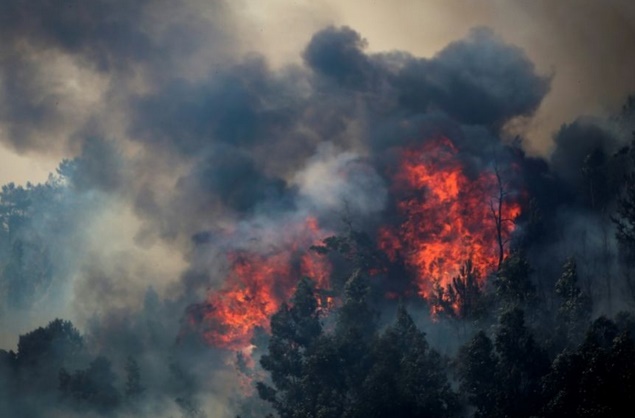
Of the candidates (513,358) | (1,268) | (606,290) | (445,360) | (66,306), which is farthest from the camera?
(1,268)

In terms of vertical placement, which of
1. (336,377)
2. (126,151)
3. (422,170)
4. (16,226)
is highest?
(16,226)

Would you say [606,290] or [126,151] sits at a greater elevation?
[126,151]

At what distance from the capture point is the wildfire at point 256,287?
8288 cm

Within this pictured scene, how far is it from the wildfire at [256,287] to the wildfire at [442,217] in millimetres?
8745

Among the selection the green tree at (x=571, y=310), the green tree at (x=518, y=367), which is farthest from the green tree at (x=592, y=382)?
the green tree at (x=571, y=310)

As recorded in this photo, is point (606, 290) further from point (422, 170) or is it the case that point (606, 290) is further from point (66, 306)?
point (66, 306)

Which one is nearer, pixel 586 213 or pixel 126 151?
pixel 586 213

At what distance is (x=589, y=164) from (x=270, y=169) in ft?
127

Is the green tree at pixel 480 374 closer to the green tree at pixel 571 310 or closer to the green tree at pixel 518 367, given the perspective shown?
the green tree at pixel 518 367

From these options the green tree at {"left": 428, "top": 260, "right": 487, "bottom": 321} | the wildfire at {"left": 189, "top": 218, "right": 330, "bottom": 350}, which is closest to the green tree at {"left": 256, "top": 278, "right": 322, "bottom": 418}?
the wildfire at {"left": 189, "top": 218, "right": 330, "bottom": 350}

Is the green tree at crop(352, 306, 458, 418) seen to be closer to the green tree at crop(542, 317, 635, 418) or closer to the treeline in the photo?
the treeline

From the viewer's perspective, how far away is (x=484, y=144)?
9425cm

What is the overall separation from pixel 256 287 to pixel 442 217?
22782 mm

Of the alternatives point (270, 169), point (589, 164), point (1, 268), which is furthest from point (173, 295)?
point (1, 268)
